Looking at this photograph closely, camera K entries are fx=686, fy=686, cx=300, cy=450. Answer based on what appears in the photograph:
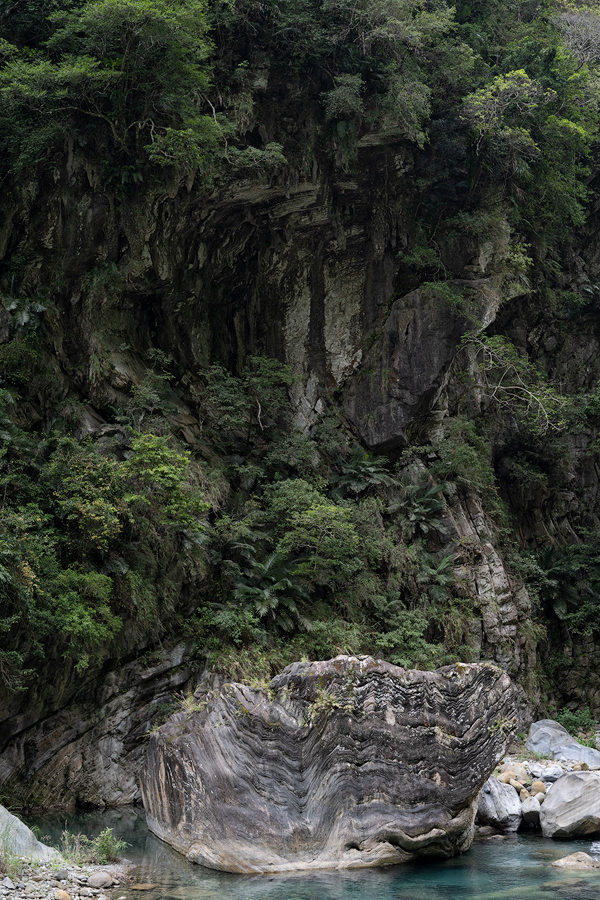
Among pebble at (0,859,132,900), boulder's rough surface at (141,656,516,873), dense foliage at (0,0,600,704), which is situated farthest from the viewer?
dense foliage at (0,0,600,704)

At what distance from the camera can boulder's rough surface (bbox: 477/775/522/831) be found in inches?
423

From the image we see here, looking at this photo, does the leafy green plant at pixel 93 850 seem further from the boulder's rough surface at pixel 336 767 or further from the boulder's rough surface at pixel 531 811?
the boulder's rough surface at pixel 531 811

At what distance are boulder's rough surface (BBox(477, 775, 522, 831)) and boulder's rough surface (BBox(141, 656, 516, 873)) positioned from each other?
4.92ft

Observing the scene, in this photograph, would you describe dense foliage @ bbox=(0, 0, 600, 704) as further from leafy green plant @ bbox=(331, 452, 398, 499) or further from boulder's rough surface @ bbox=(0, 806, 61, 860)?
boulder's rough surface @ bbox=(0, 806, 61, 860)

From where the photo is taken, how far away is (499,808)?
1080 centimetres

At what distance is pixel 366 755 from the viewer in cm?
915

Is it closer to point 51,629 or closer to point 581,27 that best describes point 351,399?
point 51,629

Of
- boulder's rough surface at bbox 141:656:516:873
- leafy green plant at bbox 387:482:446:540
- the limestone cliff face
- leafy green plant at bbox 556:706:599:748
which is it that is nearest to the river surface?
boulder's rough surface at bbox 141:656:516:873

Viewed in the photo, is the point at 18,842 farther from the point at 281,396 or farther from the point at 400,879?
the point at 281,396

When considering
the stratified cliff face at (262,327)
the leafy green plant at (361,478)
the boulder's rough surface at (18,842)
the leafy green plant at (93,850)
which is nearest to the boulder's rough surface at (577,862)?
the leafy green plant at (93,850)

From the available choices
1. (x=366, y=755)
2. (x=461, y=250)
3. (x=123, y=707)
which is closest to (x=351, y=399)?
(x=461, y=250)

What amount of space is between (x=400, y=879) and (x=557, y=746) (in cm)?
797

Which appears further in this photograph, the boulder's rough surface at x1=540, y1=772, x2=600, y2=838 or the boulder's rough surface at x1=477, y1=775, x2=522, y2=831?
the boulder's rough surface at x1=477, y1=775, x2=522, y2=831

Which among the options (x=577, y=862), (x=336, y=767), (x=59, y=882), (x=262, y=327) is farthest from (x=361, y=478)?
(x=59, y=882)
